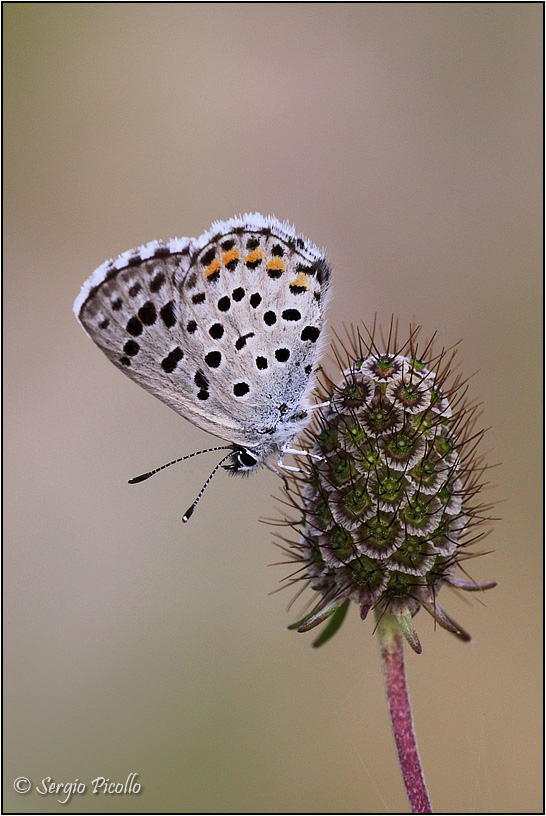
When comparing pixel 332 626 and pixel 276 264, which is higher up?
pixel 276 264

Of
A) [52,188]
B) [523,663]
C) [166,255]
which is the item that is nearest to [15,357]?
[52,188]

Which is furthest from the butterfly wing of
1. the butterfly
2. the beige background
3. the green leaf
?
the beige background

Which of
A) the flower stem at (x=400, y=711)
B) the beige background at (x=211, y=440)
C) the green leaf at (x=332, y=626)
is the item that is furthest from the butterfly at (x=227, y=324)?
the beige background at (x=211, y=440)

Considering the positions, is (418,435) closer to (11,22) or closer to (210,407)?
(210,407)

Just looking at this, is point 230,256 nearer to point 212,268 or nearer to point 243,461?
point 212,268

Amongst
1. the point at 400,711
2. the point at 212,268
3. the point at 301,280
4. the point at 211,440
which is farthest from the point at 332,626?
the point at 211,440

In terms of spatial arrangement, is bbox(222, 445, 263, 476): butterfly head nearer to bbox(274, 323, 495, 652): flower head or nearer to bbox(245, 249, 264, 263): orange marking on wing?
bbox(274, 323, 495, 652): flower head
